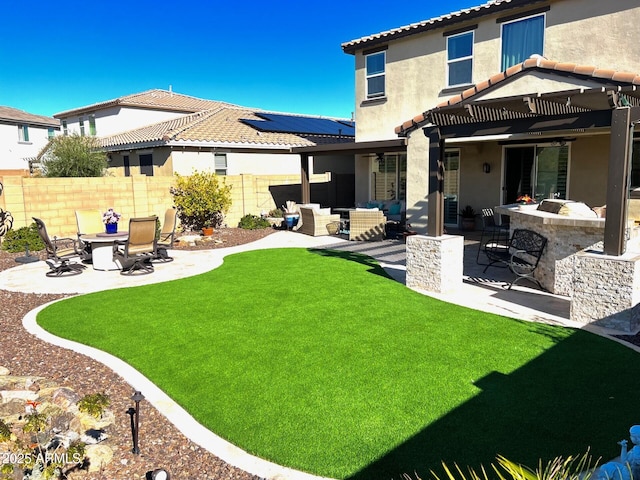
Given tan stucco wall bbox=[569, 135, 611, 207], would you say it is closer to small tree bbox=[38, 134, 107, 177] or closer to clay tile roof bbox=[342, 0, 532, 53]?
clay tile roof bbox=[342, 0, 532, 53]

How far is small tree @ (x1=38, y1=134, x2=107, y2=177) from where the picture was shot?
64.6ft

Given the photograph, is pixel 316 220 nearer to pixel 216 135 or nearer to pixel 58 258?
pixel 216 135

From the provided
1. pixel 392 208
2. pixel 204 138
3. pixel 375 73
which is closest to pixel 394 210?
pixel 392 208

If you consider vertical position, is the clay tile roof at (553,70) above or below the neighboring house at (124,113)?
below

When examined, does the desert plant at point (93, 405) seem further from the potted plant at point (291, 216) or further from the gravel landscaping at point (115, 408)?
the potted plant at point (291, 216)

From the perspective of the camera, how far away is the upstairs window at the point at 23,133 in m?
39.2

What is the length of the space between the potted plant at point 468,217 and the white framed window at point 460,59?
4379mm

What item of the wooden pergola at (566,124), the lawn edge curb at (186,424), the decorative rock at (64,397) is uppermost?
the wooden pergola at (566,124)

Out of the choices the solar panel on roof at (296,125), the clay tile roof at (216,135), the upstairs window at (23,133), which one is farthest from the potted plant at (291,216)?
the upstairs window at (23,133)

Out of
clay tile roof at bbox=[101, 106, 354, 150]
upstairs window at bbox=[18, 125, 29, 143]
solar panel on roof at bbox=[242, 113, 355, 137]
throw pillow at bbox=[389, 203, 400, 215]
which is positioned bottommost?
throw pillow at bbox=[389, 203, 400, 215]

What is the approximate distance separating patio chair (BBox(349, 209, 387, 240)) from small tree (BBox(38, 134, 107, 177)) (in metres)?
11.4

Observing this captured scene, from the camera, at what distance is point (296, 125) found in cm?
2864

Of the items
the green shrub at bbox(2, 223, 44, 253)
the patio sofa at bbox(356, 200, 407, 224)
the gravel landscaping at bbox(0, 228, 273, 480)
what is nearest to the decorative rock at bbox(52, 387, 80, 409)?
the gravel landscaping at bbox(0, 228, 273, 480)

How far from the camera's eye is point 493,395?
521 cm
